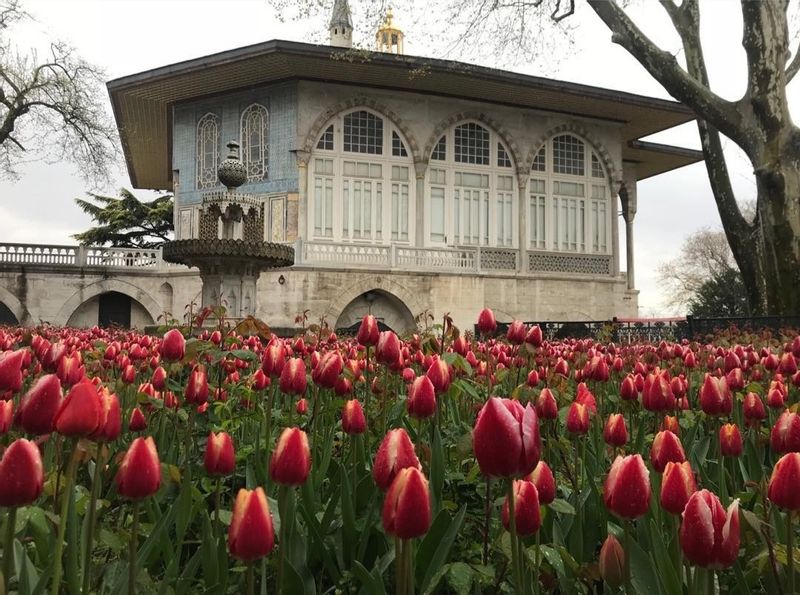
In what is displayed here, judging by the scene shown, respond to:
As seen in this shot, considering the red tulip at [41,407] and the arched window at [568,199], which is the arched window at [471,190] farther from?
the red tulip at [41,407]

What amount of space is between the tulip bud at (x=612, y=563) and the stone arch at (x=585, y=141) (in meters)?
22.4

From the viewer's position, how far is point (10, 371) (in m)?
1.54

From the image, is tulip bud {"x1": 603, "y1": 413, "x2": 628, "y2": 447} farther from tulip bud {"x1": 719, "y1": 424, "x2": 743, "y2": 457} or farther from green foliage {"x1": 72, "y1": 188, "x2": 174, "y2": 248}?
green foliage {"x1": 72, "y1": 188, "x2": 174, "y2": 248}

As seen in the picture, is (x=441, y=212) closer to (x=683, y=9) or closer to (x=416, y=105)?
(x=416, y=105)

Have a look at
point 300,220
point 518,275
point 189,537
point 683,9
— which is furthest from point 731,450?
point 518,275

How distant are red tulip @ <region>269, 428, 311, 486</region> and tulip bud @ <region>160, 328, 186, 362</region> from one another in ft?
3.51

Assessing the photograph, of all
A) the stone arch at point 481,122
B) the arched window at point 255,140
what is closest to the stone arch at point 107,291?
the arched window at point 255,140

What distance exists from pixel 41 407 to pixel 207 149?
2150cm

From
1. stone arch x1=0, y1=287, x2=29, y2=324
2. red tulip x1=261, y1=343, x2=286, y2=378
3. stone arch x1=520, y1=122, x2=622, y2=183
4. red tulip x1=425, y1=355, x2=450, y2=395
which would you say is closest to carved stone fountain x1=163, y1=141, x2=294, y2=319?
red tulip x1=261, y1=343, x2=286, y2=378

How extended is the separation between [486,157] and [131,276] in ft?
39.4

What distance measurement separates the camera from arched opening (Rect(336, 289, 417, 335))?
797 inches

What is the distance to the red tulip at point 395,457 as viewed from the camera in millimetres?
1099

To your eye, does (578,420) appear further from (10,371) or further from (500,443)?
(10,371)

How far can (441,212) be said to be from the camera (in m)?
22.0
